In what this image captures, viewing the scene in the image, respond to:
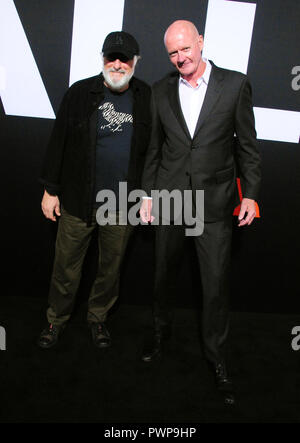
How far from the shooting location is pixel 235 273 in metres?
3.12

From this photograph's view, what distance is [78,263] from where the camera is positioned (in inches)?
103

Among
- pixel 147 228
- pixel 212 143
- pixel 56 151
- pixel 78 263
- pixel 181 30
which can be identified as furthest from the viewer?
pixel 147 228

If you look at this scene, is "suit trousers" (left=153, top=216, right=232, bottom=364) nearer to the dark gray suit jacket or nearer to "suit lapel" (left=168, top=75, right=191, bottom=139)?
the dark gray suit jacket

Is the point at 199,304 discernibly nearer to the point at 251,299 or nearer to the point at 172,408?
the point at 251,299

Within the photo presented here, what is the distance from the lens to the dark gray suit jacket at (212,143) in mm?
2139

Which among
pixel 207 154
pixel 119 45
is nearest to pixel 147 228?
pixel 207 154

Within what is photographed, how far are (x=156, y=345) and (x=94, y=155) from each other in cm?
112

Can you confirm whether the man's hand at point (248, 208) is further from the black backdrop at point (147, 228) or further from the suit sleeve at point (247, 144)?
the black backdrop at point (147, 228)

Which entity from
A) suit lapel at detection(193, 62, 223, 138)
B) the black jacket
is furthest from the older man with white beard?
suit lapel at detection(193, 62, 223, 138)

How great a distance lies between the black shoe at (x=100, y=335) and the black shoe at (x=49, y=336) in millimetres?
199

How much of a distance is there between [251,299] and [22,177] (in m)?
1.74

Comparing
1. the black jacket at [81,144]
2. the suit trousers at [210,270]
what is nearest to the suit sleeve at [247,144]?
the suit trousers at [210,270]

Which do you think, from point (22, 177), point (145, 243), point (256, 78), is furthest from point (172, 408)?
point (256, 78)

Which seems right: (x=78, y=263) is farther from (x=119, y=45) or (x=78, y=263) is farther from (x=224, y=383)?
(x=119, y=45)
